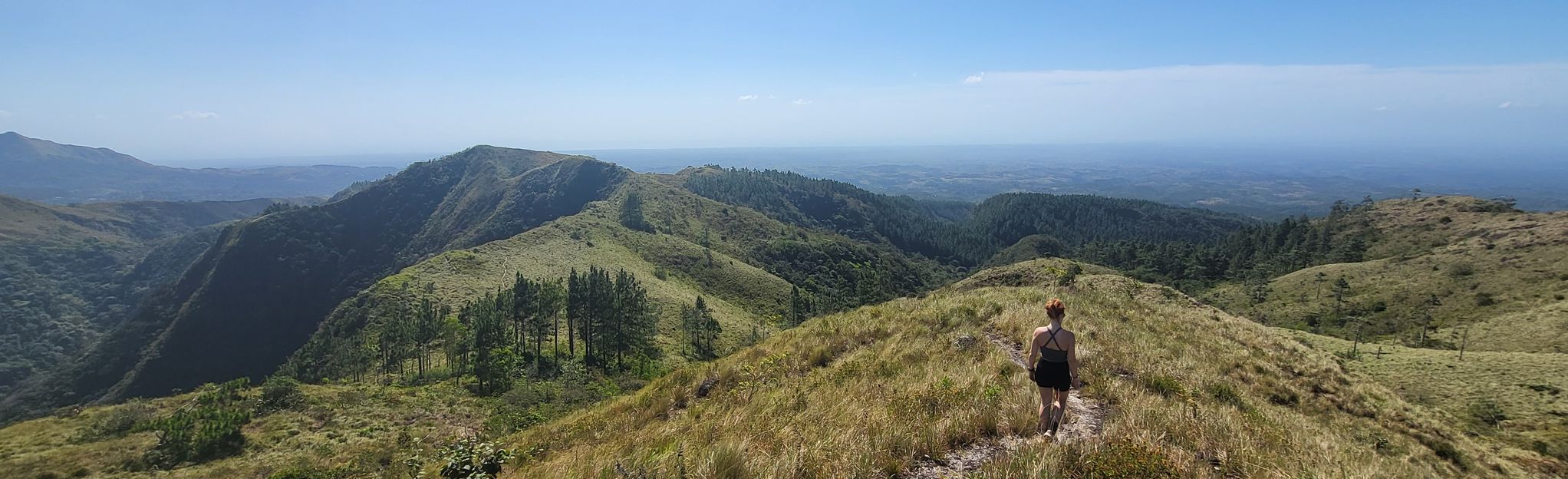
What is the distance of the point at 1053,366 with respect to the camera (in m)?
8.12

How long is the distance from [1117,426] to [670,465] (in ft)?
19.3

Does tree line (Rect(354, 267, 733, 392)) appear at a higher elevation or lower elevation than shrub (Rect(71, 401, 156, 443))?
lower

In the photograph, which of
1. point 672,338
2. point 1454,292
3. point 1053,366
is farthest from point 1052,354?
point 1454,292

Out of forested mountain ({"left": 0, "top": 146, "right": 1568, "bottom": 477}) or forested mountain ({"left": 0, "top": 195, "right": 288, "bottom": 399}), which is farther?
forested mountain ({"left": 0, "top": 195, "right": 288, "bottom": 399})

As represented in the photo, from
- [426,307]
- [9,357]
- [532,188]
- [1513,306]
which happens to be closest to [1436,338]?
[1513,306]

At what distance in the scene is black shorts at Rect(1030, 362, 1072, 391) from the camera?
812cm

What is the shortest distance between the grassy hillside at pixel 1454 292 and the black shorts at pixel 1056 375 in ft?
156

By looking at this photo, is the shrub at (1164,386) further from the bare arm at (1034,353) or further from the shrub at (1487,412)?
the shrub at (1487,412)

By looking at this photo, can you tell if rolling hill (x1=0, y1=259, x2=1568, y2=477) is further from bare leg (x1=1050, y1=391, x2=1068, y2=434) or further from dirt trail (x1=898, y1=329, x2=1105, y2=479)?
bare leg (x1=1050, y1=391, x2=1068, y2=434)

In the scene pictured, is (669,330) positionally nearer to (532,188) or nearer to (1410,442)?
(1410,442)

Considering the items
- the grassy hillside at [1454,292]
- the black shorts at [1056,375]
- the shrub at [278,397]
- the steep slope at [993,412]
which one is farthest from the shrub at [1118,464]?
the grassy hillside at [1454,292]

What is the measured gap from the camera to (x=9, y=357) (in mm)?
135250

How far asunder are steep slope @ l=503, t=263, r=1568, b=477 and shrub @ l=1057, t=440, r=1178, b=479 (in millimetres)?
20

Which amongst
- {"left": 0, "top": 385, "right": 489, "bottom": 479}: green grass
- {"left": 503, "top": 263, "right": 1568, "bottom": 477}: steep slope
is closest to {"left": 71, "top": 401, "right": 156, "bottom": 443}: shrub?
{"left": 0, "top": 385, "right": 489, "bottom": 479}: green grass
